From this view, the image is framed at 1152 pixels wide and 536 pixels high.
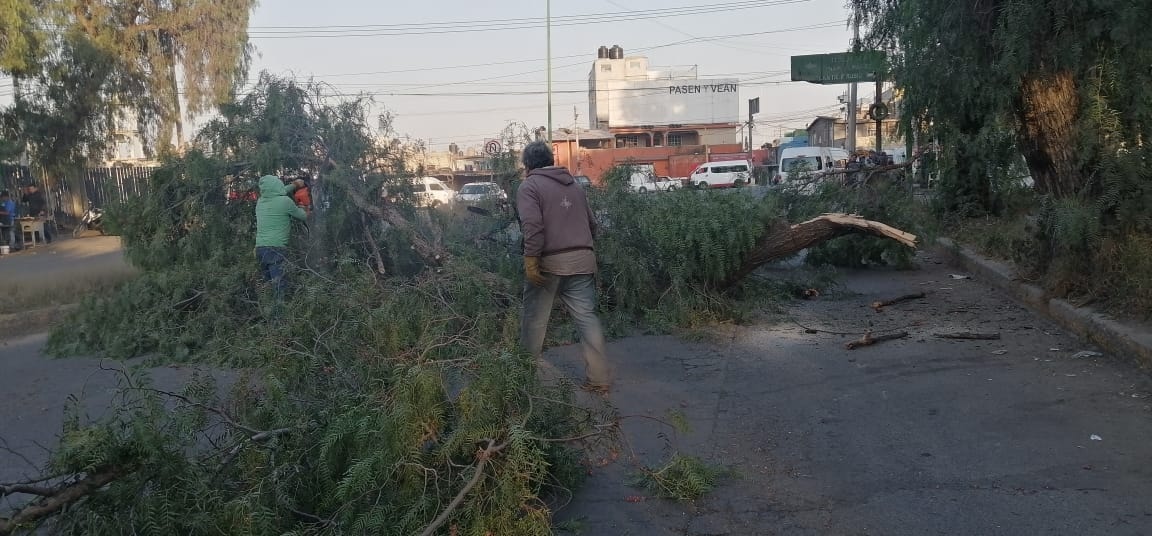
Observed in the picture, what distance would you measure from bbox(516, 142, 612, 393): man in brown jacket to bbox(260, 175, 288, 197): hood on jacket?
3296mm

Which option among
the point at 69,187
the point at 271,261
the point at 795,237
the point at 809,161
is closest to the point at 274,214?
the point at 271,261

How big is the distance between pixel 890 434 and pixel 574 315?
2.05 metres

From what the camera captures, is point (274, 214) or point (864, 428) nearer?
point (864, 428)

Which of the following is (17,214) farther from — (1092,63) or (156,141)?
(1092,63)

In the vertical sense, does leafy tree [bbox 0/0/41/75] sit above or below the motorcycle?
above

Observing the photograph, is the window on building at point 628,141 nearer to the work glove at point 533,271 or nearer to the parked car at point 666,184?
the parked car at point 666,184

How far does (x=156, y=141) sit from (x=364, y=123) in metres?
17.9

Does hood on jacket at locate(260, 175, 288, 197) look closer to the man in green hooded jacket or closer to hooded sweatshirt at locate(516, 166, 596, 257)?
the man in green hooded jacket

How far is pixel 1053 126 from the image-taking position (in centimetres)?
780

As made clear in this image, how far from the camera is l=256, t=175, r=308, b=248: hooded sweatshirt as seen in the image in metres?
7.91

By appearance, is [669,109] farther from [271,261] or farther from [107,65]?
[271,261]

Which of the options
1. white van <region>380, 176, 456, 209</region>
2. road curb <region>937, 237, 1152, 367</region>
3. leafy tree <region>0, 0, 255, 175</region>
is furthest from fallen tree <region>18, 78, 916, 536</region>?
leafy tree <region>0, 0, 255, 175</region>

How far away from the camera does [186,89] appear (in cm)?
2431

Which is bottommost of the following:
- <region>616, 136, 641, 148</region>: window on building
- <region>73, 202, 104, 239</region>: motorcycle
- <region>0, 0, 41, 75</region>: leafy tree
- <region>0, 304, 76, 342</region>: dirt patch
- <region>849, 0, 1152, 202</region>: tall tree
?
<region>0, 304, 76, 342</region>: dirt patch
